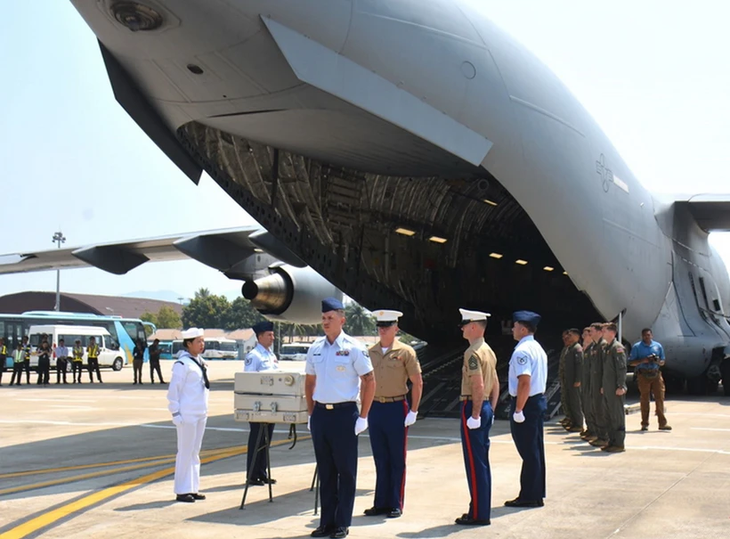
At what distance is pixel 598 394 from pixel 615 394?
0.46 metres

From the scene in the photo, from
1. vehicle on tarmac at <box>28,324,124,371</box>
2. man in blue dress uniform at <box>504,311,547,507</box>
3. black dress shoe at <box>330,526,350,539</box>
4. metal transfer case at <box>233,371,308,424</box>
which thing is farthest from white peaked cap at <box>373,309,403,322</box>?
vehicle on tarmac at <box>28,324,124,371</box>

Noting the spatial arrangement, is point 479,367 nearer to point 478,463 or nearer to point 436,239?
point 478,463

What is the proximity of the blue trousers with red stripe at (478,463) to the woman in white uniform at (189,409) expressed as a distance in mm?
2250

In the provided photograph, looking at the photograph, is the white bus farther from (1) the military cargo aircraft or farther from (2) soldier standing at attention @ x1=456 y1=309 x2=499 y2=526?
(2) soldier standing at attention @ x1=456 y1=309 x2=499 y2=526

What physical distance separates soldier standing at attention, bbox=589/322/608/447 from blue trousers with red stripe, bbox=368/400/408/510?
171 inches

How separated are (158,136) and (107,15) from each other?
2774 millimetres

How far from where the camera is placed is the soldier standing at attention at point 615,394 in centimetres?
938

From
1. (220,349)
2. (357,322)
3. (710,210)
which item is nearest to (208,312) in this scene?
(357,322)

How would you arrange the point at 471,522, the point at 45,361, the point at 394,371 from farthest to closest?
the point at 45,361 → the point at 394,371 → the point at 471,522

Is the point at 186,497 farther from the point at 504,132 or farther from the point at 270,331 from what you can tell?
the point at 504,132

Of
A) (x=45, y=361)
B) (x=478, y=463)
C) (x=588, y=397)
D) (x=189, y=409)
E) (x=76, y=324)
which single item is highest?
(x=76, y=324)

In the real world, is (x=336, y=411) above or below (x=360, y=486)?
above

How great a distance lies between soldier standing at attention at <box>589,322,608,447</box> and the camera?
31.7 feet

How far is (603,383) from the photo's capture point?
967 cm
